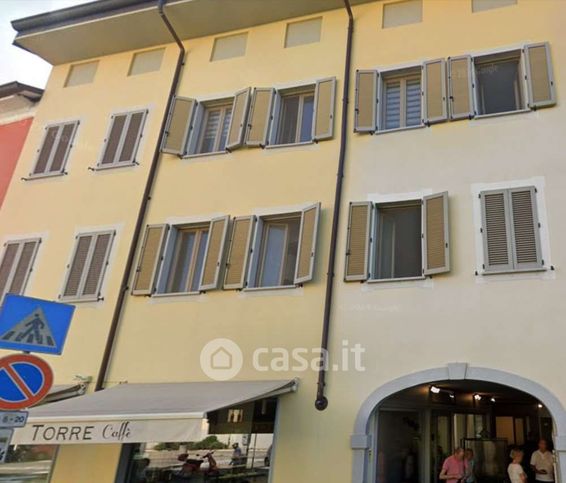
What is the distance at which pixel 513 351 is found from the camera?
26.6 ft

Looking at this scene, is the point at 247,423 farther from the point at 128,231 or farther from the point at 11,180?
the point at 11,180

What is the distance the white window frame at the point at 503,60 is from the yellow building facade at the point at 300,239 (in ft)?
0.13

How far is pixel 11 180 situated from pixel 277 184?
7.21 metres

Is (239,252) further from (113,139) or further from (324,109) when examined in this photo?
(113,139)

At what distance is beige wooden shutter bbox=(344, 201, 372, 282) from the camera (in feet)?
31.0

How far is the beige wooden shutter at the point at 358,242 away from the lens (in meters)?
9.44

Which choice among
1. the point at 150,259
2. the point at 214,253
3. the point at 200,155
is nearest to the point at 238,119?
→ the point at 200,155

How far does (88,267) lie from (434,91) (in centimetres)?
799

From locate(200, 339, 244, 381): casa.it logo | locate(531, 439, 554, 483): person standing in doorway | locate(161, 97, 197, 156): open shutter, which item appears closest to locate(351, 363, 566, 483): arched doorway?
locate(531, 439, 554, 483): person standing in doorway

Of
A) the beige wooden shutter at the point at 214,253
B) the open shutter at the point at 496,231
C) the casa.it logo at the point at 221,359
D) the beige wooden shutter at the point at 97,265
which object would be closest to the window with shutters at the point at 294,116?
the beige wooden shutter at the point at 214,253

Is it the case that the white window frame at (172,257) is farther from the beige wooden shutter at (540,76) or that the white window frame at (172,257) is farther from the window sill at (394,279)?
the beige wooden shutter at (540,76)

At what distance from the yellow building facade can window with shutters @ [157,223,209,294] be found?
62mm

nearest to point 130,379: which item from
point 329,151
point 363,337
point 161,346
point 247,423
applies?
point 161,346

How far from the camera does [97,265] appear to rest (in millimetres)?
11492
